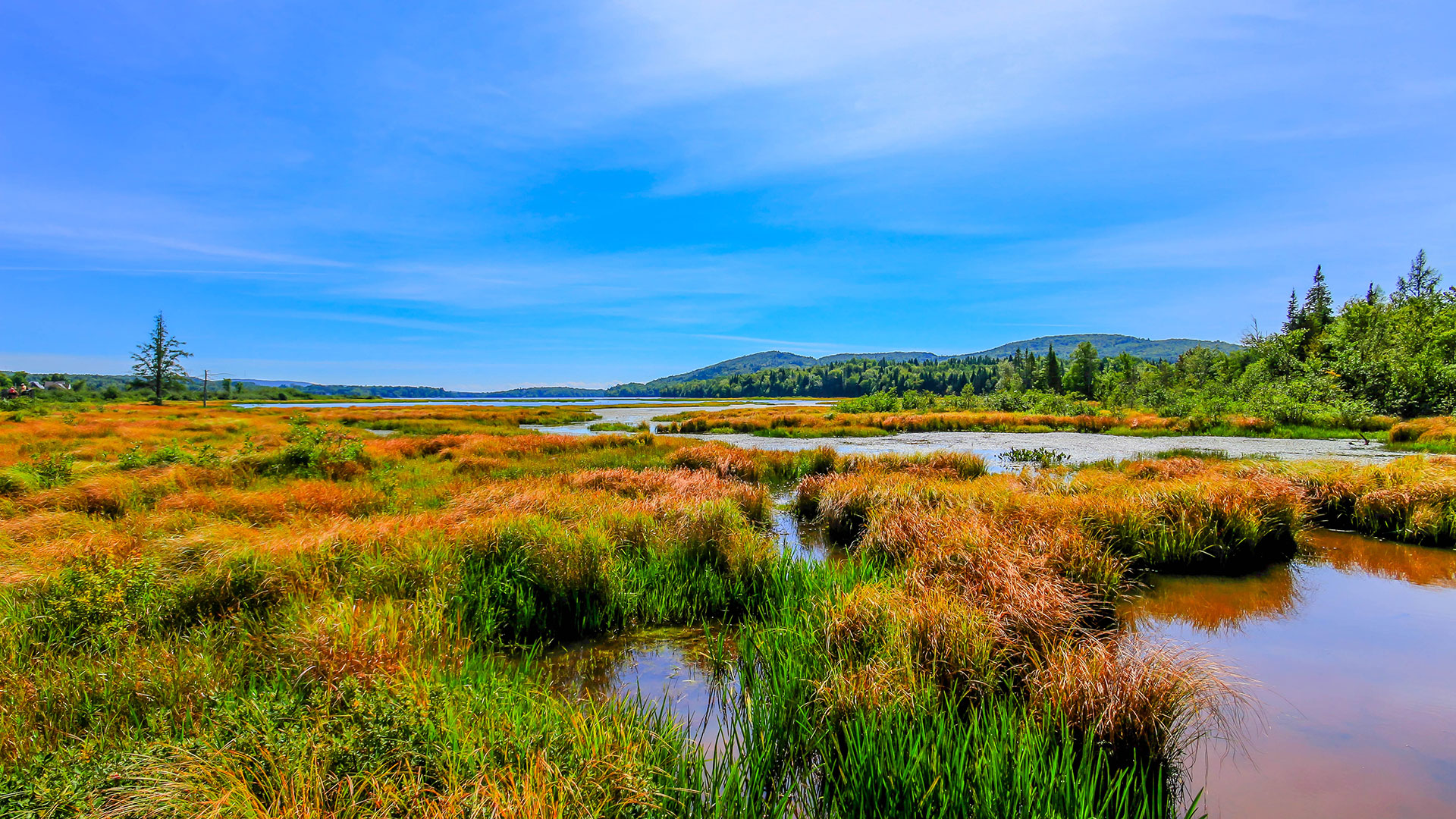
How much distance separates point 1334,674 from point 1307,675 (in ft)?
0.98

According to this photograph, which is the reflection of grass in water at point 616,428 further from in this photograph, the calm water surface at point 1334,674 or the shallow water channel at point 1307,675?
the calm water surface at point 1334,674

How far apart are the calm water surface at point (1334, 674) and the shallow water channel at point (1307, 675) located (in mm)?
13

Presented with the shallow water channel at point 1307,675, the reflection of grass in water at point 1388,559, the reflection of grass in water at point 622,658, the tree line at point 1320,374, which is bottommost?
the reflection of grass in water at point 622,658

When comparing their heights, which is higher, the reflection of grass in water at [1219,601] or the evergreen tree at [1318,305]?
the evergreen tree at [1318,305]

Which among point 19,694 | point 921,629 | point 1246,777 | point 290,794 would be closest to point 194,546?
point 19,694

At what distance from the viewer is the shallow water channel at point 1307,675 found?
3840 millimetres

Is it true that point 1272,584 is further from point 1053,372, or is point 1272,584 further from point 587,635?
point 1053,372

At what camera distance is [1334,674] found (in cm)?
538

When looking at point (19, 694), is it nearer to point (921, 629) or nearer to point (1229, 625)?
point (921, 629)

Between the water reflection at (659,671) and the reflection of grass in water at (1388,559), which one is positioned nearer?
the water reflection at (659,671)

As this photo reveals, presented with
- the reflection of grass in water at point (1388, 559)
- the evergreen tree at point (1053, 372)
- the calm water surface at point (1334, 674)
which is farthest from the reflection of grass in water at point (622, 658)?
the evergreen tree at point (1053, 372)

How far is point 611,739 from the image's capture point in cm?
333

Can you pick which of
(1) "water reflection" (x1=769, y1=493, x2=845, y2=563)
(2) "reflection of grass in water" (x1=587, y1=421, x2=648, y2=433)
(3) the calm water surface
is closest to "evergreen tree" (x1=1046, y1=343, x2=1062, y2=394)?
(2) "reflection of grass in water" (x1=587, y1=421, x2=648, y2=433)

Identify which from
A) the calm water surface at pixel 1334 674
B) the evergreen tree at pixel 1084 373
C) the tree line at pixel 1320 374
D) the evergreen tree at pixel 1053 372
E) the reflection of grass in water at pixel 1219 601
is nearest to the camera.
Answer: the calm water surface at pixel 1334 674
